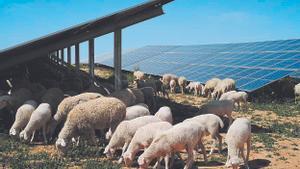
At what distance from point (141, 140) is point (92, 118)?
8.88 feet

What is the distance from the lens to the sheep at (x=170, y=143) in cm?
1021

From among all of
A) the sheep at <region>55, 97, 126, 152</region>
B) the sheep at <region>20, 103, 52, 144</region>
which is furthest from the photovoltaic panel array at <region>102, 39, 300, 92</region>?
the sheep at <region>20, 103, 52, 144</region>

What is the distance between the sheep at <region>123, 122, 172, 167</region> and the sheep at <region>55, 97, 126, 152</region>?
225cm

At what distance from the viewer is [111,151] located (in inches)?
464

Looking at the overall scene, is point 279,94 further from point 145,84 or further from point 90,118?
point 90,118

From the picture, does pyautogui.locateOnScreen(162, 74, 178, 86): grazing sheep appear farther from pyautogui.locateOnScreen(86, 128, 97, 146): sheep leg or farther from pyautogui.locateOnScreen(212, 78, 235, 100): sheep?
pyautogui.locateOnScreen(86, 128, 97, 146): sheep leg

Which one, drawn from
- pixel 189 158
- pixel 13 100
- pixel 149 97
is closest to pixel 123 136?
pixel 189 158

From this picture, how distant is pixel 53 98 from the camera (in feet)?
55.8

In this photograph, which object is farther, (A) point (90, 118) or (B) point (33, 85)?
(B) point (33, 85)

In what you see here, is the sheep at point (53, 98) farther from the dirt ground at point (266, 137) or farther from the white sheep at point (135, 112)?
the white sheep at point (135, 112)

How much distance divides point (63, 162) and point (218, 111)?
649cm

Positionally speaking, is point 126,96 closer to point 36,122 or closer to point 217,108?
point 217,108

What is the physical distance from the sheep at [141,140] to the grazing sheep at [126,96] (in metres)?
5.21

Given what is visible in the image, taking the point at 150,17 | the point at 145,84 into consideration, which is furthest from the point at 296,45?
the point at 150,17
